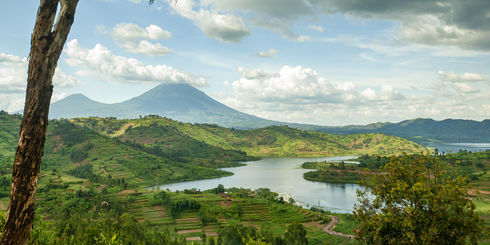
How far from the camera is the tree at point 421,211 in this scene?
1523 cm

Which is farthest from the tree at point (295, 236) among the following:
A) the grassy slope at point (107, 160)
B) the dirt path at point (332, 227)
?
the grassy slope at point (107, 160)

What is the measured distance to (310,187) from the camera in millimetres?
124812

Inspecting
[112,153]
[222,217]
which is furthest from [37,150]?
[112,153]

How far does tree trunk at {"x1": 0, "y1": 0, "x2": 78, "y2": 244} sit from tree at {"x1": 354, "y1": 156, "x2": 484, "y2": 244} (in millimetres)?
15335

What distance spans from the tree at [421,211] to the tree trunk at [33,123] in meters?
15.3

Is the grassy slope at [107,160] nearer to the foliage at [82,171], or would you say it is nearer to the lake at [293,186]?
the foliage at [82,171]

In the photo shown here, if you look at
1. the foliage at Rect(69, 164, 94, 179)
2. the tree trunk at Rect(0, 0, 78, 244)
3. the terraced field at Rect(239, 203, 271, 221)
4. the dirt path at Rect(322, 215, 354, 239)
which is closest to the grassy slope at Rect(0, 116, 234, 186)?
the foliage at Rect(69, 164, 94, 179)

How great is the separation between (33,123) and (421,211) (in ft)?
56.2

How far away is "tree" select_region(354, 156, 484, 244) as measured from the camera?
1523 centimetres

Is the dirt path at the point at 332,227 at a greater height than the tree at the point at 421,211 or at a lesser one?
lesser

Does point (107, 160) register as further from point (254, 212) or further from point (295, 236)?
point (295, 236)

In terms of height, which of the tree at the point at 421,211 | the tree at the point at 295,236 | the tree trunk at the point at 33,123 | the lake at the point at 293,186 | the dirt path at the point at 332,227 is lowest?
the dirt path at the point at 332,227

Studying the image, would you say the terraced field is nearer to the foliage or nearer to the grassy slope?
the grassy slope

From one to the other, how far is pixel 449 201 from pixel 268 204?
252 feet
